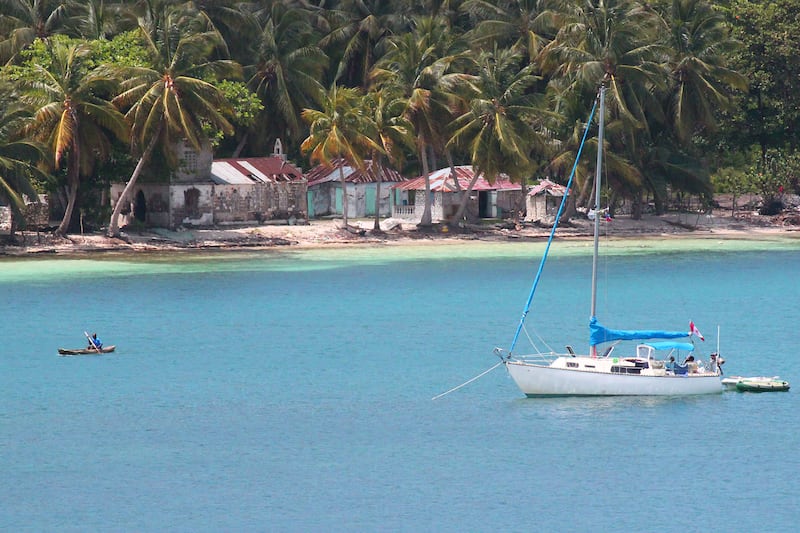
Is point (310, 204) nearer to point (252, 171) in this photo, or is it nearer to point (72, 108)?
point (252, 171)

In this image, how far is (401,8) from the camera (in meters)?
103

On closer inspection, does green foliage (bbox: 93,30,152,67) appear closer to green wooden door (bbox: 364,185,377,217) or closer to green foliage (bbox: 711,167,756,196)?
green wooden door (bbox: 364,185,377,217)

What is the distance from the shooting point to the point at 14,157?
68625 millimetres

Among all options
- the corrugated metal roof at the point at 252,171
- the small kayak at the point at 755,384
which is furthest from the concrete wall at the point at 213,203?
the small kayak at the point at 755,384

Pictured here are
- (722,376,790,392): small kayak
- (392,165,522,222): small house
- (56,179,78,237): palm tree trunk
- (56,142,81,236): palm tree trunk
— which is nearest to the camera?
(722,376,790,392): small kayak

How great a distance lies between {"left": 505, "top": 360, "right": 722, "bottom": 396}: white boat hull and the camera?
38.3 meters

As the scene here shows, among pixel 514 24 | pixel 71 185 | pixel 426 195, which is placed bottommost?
pixel 426 195

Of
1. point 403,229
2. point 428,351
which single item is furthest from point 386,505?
point 403,229

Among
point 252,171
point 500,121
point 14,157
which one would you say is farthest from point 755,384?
point 252,171

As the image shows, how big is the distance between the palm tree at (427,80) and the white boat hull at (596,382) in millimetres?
45230

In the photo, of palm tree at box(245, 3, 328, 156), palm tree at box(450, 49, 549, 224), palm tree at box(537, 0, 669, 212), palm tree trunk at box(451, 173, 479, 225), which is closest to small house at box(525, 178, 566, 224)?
palm tree at box(537, 0, 669, 212)

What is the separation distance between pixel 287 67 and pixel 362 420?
5863 centimetres

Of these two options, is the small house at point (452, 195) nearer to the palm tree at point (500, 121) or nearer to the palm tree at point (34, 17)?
the palm tree at point (500, 121)

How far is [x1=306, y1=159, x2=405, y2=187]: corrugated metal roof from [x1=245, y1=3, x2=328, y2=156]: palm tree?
113 inches
